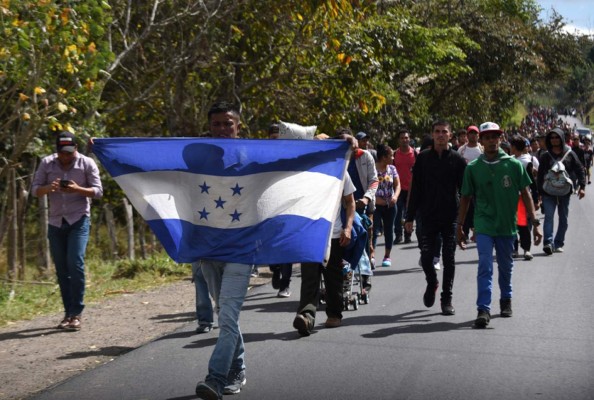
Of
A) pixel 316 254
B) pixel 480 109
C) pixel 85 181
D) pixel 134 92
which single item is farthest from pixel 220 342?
pixel 480 109

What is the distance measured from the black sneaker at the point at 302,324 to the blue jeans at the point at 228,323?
6.68ft

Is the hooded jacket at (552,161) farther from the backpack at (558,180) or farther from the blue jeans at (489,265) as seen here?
the blue jeans at (489,265)

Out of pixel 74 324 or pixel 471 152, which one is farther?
pixel 471 152

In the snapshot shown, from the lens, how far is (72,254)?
9977mm

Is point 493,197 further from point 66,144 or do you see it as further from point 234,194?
point 66,144

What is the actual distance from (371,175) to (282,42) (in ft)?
25.2

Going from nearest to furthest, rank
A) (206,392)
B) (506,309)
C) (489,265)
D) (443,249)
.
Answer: (206,392)
(489,265)
(506,309)
(443,249)

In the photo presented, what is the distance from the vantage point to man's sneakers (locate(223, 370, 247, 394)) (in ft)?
23.5

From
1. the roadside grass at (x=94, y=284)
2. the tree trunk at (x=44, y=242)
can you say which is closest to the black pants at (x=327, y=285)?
the roadside grass at (x=94, y=284)

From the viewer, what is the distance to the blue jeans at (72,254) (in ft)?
32.7

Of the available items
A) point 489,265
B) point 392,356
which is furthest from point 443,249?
point 392,356

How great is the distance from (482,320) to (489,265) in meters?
0.57

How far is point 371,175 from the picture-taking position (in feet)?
36.9

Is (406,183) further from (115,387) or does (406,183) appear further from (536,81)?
(536,81)
